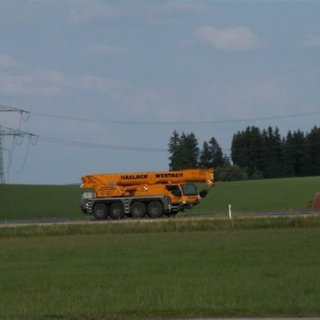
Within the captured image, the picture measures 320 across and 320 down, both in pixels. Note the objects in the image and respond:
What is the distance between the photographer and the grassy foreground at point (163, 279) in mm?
12195

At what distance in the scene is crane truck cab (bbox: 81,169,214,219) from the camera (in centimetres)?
5219

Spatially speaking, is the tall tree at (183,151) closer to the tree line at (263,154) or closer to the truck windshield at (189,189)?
the tree line at (263,154)

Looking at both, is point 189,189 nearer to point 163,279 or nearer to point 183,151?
point 163,279

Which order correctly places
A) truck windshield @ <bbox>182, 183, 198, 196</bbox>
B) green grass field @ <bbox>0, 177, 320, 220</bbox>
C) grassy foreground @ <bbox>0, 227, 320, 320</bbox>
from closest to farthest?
grassy foreground @ <bbox>0, 227, 320, 320</bbox>
truck windshield @ <bbox>182, 183, 198, 196</bbox>
green grass field @ <bbox>0, 177, 320, 220</bbox>

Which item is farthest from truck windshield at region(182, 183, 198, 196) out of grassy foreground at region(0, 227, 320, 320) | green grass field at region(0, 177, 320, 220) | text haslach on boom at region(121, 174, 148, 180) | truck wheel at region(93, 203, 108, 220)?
grassy foreground at region(0, 227, 320, 320)

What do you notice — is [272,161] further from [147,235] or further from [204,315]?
[204,315]

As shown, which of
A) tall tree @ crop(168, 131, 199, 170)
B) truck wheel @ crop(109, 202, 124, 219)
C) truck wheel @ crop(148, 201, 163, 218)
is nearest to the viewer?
truck wheel @ crop(148, 201, 163, 218)

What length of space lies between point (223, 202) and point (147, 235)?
4027cm

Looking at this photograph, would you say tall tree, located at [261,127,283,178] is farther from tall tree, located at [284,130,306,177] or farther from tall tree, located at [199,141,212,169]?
tall tree, located at [199,141,212,169]

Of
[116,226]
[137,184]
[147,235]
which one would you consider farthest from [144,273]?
[137,184]

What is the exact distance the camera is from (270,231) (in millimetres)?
34656

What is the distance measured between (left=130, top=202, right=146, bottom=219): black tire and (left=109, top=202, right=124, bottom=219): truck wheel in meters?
0.74

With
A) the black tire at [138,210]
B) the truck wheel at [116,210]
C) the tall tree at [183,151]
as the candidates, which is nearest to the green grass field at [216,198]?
the black tire at [138,210]

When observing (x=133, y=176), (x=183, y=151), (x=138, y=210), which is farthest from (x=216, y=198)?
(x=183, y=151)
